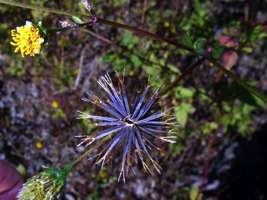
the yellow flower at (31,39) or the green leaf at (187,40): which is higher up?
the yellow flower at (31,39)

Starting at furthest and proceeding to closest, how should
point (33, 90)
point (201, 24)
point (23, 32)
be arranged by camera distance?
point (33, 90), point (201, 24), point (23, 32)

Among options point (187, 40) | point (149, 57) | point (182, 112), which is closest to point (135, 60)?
point (149, 57)

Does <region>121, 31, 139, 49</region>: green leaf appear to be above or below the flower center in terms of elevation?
above

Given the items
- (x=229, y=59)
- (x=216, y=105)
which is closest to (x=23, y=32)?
(x=229, y=59)

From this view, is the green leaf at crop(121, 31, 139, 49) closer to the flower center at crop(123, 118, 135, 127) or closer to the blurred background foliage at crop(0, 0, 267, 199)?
the blurred background foliage at crop(0, 0, 267, 199)

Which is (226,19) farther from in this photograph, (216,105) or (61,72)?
(61,72)

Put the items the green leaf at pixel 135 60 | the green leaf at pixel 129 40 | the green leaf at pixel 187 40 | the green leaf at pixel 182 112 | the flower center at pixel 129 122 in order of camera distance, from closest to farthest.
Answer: the flower center at pixel 129 122 < the green leaf at pixel 187 40 < the green leaf at pixel 182 112 < the green leaf at pixel 135 60 < the green leaf at pixel 129 40

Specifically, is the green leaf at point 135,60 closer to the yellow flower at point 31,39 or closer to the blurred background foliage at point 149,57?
the blurred background foliage at point 149,57

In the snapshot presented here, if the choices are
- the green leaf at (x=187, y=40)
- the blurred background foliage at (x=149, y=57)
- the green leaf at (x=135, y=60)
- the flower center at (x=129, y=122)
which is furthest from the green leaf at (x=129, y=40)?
the flower center at (x=129, y=122)

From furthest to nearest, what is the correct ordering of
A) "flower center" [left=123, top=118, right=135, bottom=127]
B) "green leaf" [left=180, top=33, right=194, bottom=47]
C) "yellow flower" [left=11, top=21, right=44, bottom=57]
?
"green leaf" [left=180, top=33, right=194, bottom=47], "flower center" [left=123, top=118, right=135, bottom=127], "yellow flower" [left=11, top=21, right=44, bottom=57]

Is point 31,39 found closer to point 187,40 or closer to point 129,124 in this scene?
point 129,124

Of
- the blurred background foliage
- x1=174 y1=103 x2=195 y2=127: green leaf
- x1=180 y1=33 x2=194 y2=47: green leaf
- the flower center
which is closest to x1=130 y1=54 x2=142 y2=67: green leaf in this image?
the blurred background foliage
